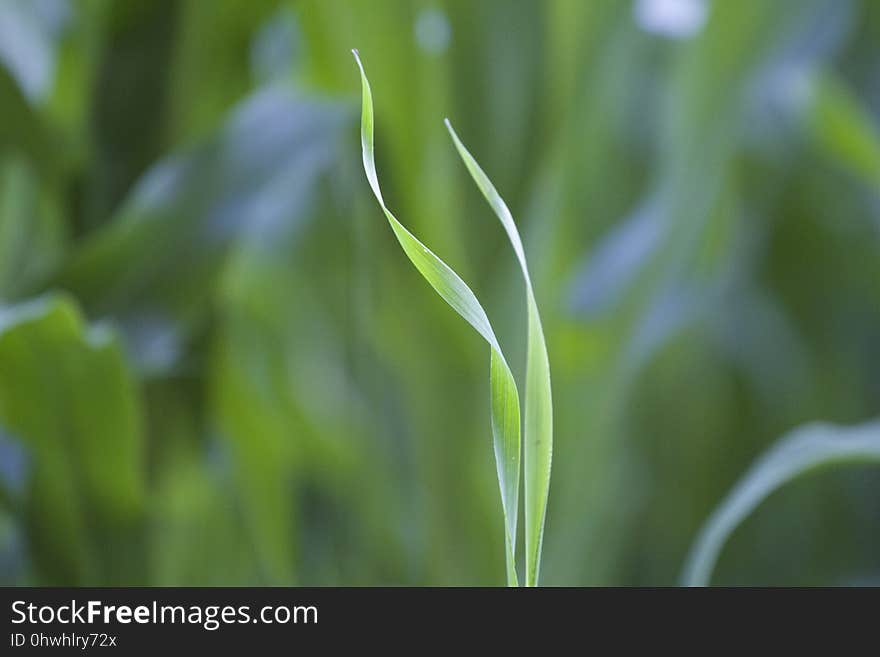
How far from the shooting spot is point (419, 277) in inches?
14.1

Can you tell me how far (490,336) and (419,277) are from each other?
23 centimetres

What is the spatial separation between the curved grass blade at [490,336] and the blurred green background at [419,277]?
7.3 inches

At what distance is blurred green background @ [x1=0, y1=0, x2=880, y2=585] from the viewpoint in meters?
0.32

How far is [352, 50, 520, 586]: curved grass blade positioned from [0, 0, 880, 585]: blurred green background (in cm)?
19

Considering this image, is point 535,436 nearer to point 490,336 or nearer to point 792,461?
point 490,336

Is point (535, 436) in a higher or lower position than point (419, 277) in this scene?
lower

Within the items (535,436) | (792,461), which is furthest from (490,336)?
(792,461)

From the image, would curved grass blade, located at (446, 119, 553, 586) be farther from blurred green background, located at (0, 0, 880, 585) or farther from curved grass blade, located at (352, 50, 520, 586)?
blurred green background, located at (0, 0, 880, 585)

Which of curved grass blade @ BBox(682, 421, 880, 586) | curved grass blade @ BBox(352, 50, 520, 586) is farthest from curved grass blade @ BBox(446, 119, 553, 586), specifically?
curved grass blade @ BBox(682, 421, 880, 586)

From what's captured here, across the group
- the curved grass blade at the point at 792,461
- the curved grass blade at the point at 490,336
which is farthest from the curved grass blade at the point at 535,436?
the curved grass blade at the point at 792,461

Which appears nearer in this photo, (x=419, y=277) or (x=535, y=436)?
(x=535, y=436)
